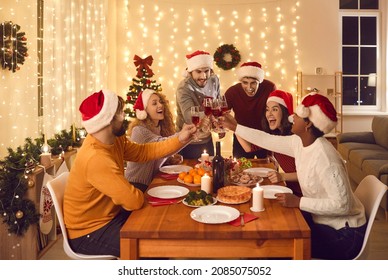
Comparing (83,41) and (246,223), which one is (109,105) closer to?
(246,223)

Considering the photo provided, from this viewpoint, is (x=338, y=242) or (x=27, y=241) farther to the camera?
(x=27, y=241)

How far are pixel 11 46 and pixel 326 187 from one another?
226 cm

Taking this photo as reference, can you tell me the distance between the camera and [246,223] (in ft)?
5.47

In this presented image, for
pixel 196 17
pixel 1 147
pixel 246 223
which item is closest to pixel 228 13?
pixel 196 17

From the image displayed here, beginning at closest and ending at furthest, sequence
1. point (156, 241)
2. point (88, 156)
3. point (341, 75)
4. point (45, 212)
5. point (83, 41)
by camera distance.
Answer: point (156, 241) → point (88, 156) → point (45, 212) → point (83, 41) → point (341, 75)

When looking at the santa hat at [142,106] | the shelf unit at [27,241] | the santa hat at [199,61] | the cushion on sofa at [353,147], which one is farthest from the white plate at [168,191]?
the cushion on sofa at [353,147]

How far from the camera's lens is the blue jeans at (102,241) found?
196 centimetres

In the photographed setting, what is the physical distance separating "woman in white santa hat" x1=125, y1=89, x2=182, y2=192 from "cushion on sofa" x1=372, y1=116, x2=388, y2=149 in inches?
121

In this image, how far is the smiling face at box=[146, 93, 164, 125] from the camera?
2.81 metres

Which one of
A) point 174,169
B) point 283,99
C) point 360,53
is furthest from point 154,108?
point 360,53

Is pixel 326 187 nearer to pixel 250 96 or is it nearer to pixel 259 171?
pixel 259 171

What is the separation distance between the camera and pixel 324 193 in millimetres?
1933

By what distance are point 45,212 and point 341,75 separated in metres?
4.83

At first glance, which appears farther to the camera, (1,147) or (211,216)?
(1,147)
